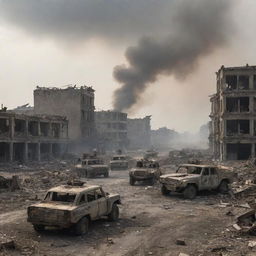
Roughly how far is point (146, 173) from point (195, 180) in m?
5.89

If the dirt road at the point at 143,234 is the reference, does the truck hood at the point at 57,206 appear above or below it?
above

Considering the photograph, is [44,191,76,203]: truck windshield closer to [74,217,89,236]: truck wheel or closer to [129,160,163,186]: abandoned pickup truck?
[74,217,89,236]: truck wheel

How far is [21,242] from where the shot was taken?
11531 millimetres

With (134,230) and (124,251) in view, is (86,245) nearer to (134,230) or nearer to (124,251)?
(124,251)

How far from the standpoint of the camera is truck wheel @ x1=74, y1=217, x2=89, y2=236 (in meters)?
12.4

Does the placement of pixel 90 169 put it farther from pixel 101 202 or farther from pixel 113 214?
pixel 101 202

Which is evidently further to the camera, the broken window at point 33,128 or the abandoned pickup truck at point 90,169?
the broken window at point 33,128

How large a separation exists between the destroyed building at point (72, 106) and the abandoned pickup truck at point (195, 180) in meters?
47.2

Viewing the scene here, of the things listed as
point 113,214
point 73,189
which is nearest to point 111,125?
point 113,214

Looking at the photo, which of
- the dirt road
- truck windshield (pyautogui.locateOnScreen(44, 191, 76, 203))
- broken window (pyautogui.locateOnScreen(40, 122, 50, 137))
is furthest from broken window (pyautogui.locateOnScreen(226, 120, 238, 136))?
truck windshield (pyautogui.locateOnScreen(44, 191, 76, 203))

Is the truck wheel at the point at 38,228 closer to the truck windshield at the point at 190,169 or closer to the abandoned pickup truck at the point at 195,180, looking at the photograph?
the abandoned pickup truck at the point at 195,180

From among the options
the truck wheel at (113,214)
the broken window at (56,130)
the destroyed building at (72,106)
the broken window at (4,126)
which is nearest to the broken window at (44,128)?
the broken window at (56,130)

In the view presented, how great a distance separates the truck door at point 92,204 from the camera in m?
13.1

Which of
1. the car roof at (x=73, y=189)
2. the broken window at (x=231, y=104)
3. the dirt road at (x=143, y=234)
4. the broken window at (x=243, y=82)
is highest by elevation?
the broken window at (x=243, y=82)
